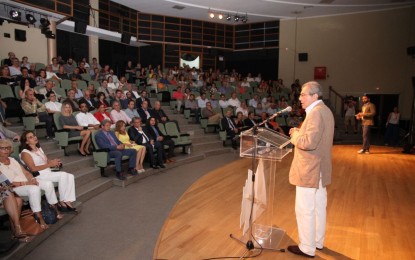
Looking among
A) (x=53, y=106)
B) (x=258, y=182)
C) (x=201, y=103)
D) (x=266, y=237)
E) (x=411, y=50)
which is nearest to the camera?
(x=258, y=182)

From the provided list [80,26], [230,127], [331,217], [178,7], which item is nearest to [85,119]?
[230,127]

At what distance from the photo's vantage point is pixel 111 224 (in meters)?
3.31

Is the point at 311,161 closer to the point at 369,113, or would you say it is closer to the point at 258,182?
the point at 258,182

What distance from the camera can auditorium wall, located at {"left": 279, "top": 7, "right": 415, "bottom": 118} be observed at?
11.4m

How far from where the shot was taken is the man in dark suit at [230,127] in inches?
310

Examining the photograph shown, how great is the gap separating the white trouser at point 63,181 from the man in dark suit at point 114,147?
1283mm

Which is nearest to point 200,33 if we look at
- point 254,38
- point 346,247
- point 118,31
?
point 254,38

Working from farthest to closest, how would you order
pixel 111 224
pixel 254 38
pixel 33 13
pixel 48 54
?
pixel 254 38 < pixel 48 54 < pixel 33 13 < pixel 111 224

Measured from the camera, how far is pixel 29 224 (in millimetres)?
2965

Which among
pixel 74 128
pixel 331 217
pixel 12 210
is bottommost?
pixel 331 217

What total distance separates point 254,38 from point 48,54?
845 cm

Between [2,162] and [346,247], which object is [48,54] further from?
[346,247]

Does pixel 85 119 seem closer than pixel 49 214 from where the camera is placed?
→ No

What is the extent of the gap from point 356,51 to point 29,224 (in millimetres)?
12363
